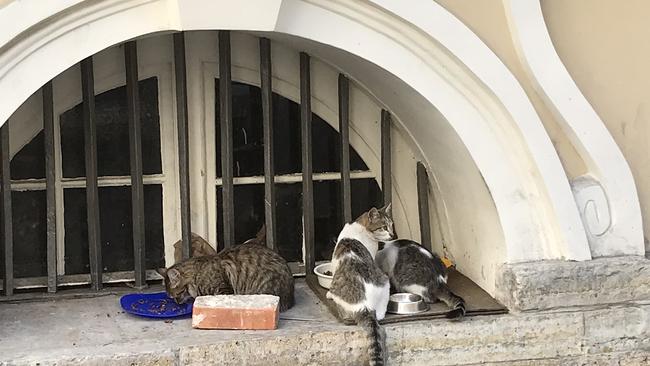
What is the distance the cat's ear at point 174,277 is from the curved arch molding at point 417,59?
119 cm

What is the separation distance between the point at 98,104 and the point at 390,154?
1.68 metres

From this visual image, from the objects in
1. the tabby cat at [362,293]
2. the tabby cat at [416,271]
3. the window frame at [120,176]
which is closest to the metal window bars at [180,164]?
the window frame at [120,176]

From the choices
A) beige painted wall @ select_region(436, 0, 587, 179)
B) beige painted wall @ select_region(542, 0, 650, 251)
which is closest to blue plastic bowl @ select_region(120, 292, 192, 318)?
beige painted wall @ select_region(436, 0, 587, 179)

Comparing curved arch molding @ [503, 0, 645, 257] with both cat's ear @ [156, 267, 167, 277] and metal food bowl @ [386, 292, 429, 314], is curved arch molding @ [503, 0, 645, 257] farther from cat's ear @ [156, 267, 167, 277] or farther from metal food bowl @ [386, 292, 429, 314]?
cat's ear @ [156, 267, 167, 277]

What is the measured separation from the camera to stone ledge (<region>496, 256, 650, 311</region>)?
4.56 m

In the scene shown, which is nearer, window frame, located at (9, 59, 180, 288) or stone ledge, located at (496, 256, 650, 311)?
stone ledge, located at (496, 256, 650, 311)

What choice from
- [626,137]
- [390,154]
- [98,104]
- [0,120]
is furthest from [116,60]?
[626,137]

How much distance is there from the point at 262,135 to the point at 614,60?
6.41 ft

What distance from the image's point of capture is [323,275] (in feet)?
16.4

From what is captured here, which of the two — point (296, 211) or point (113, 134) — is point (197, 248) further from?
point (113, 134)

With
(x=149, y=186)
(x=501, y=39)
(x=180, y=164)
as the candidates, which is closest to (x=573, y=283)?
(x=501, y=39)

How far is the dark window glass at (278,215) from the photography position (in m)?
5.38

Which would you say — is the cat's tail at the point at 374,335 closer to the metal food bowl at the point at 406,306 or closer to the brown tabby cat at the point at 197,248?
the metal food bowl at the point at 406,306

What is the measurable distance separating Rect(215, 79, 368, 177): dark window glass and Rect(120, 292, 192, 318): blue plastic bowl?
843 millimetres
